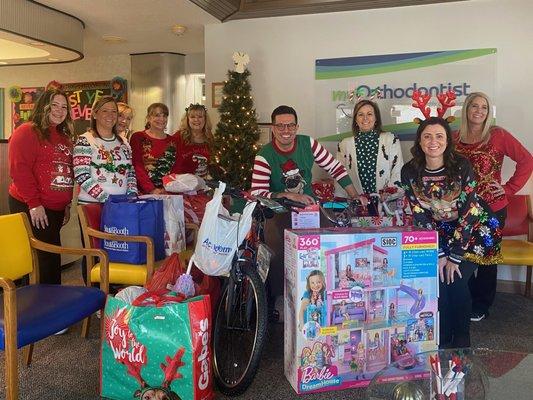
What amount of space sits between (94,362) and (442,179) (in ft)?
6.91

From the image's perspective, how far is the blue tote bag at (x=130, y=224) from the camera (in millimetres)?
2988

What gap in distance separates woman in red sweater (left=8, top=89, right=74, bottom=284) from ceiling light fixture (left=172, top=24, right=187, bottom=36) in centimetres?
215

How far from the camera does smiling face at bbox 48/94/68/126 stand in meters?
3.17

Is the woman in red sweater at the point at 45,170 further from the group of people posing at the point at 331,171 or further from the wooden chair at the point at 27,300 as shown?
the wooden chair at the point at 27,300

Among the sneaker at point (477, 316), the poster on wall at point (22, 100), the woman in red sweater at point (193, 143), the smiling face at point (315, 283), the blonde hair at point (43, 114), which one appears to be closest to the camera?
the smiling face at point (315, 283)

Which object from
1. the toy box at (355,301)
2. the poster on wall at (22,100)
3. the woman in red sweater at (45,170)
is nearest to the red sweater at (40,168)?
the woman in red sweater at (45,170)

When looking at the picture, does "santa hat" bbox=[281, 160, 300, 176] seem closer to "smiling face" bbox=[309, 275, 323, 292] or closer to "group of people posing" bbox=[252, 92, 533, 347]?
"group of people posing" bbox=[252, 92, 533, 347]

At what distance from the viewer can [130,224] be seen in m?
3.01

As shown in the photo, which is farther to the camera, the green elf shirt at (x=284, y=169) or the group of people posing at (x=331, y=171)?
the green elf shirt at (x=284, y=169)

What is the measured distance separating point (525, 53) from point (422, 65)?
82 centimetres

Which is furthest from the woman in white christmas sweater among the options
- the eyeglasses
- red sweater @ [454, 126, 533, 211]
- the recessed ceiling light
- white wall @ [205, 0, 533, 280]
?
the recessed ceiling light

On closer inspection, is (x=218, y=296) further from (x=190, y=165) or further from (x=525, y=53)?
(x=525, y=53)

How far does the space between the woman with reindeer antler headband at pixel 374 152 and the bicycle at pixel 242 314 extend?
1.36 meters

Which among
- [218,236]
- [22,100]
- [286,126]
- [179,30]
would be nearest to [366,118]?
[286,126]
